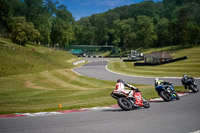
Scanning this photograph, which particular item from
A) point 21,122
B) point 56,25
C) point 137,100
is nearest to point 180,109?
point 137,100

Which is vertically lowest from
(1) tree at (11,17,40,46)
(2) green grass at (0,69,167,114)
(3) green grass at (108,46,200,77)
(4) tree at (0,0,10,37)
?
(2) green grass at (0,69,167,114)

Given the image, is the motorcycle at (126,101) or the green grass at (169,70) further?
the green grass at (169,70)

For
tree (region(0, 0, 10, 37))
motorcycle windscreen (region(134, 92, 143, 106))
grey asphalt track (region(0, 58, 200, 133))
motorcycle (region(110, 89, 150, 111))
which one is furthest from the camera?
tree (region(0, 0, 10, 37))

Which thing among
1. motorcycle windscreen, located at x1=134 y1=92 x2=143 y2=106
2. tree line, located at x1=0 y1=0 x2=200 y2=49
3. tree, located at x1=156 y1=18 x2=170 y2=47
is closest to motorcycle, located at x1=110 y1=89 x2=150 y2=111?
motorcycle windscreen, located at x1=134 y1=92 x2=143 y2=106

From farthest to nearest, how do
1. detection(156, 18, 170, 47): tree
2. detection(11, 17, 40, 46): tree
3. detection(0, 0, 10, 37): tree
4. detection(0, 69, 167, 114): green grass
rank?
detection(156, 18, 170, 47): tree, detection(0, 0, 10, 37): tree, detection(11, 17, 40, 46): tree, detection(0, 69, 167, 114): green grass

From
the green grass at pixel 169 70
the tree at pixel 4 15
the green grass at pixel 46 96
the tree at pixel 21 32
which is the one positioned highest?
the tree at pixel 4 15

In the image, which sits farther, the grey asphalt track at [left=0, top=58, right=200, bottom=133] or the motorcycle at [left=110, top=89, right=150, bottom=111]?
the motorcycle at [left=110, top=89, right=150, bottom=111]

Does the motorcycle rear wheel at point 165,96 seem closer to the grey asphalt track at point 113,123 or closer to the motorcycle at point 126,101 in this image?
the motorcycle at point 126,101

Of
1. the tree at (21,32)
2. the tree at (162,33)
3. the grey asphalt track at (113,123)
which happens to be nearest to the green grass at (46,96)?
the grey asphalt track at (113,123)

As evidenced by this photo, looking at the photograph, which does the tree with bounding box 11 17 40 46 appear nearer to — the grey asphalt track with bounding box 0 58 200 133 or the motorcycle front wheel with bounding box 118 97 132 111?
the motorcycle front wheel with bounding box 118 97 132 111

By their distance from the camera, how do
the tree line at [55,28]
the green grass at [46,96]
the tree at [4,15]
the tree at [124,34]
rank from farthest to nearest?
the tree at [124,34]
the tree line at [55,28]
the tree at [4,15]
the green grass at [46,96]

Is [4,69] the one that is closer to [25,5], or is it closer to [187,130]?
[187,130]

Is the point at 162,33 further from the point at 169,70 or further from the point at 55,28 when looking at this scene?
the point at 169,70

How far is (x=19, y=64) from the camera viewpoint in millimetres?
53250
